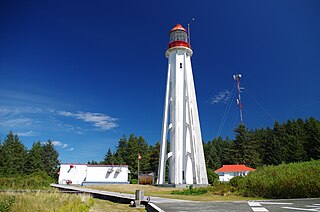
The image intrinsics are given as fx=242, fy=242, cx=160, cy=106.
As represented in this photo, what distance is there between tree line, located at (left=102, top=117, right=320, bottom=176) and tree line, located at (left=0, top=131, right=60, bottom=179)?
14608 millimetres

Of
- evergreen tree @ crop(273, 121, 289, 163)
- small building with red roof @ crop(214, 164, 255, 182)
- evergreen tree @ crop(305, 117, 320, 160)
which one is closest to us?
evergreen tree @ crop(305, 117, 320, 160)

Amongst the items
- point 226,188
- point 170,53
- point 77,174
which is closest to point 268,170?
point 226,188

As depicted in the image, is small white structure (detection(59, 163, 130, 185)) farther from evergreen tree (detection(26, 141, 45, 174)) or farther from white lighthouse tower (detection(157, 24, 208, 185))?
evergreen tree (detection(26, 141, 45, 174))

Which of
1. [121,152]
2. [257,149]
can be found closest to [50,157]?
[121,152]

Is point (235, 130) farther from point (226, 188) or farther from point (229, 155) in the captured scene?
point (226, 188)

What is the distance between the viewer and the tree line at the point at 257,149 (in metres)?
45.6

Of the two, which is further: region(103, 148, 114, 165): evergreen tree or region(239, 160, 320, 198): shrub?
region(103, 148, 114, 165): evergreen tree

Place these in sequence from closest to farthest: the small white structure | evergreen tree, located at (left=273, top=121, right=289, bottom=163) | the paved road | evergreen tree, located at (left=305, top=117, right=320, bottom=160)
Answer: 1. the paved road
2. the small white structure
3. evergreen tree, located at (left=305, top=117, right=320, bottom=160)
4. evergreen tree, located at (left=273, top=121, right=289, bottom=163)

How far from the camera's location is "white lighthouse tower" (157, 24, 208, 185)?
28.1m

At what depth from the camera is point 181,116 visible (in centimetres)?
2956

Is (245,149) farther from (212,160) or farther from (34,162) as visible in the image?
(34,162)

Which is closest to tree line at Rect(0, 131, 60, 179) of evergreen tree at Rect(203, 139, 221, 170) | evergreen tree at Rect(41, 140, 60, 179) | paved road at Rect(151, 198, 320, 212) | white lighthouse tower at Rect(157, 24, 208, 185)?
evergreen tree at Rect(41, 140, 60, 179)

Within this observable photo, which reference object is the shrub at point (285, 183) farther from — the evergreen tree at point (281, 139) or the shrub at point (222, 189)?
the evergreen tree at point (281, 139)

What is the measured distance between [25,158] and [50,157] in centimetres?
791
